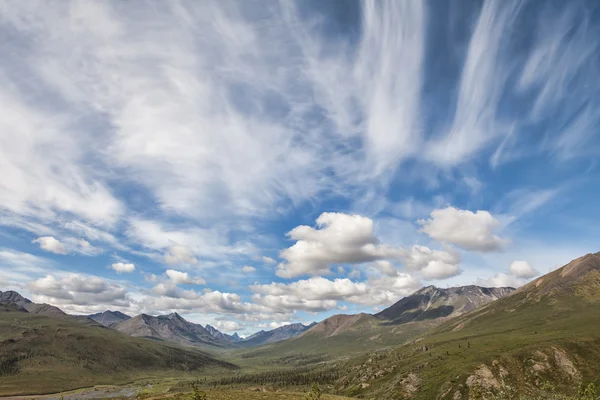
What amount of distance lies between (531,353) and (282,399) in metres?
167

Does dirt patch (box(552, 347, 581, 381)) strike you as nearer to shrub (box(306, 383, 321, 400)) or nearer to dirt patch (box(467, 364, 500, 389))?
dirt patch (box(467, 364, 500, 389))

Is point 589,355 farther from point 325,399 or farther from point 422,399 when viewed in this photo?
point 325,399

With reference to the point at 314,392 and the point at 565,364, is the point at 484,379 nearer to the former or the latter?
the point at 565,364

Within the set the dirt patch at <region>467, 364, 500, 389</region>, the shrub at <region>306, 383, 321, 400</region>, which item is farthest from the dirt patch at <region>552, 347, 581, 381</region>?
the shrub at <region>306, 383, 321, 400</region>

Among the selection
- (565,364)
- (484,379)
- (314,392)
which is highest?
(565,364)

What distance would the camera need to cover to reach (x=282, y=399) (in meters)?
72.3

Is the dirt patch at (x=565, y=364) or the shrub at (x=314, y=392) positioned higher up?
the dirt patch at (x=565, y=364)

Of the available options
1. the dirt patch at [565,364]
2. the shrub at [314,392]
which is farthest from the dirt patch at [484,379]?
the shrub at [314,392]

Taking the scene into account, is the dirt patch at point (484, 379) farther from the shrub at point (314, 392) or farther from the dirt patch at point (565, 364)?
the shrub at point (314, 392)

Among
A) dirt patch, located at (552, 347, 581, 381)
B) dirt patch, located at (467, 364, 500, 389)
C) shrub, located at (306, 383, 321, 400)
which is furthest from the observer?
dirt patch, located at (552, 347, 581, 381)

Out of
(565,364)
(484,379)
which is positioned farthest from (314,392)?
(565,364)

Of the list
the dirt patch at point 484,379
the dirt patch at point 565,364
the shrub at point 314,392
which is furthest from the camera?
the dirt patch at point 565,364

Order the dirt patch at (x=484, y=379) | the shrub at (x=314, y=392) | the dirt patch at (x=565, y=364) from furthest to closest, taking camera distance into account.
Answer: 1. the dirt patch at (x=565, y=364)
2. the dirt patch at (x=484, y=379)
3. the shrub at (x=314, y=392)

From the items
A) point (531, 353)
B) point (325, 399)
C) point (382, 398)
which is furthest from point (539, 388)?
point (325, 399)
